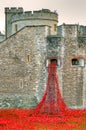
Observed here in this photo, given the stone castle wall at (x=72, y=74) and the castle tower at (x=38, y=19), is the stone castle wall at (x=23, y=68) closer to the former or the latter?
the stone castle wall at (x=72, y=74)

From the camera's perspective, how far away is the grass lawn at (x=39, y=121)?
2560cm

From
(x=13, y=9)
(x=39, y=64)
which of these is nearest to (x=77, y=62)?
(x=39, y=64)

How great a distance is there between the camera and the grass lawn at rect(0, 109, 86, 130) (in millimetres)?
25598

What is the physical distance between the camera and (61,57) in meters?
40.8

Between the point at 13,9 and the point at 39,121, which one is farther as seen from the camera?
the point at 13,9

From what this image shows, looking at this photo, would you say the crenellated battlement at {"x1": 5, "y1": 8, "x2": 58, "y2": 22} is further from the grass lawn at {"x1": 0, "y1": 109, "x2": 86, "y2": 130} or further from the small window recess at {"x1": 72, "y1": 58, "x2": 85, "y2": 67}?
the grass lawn at {"x1": 0, "y1": 109, "x2": 86, "y2": 130}

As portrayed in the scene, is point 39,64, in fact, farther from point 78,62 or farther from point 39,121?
point 39,121

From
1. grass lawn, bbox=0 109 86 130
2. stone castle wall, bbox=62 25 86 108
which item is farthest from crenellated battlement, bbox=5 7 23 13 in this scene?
grass lawn, bbox=0 109 86 130

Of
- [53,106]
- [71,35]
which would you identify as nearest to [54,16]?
[71,35]

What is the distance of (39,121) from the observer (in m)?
29.0

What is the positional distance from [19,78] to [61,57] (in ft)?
13.2

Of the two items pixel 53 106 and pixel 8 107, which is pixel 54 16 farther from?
pixel 53 106

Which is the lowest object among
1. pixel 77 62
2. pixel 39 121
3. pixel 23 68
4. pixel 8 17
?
pixel 39 121

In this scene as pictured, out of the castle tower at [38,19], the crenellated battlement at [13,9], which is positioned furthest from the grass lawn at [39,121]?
the crenellated battlement at [13,9]
